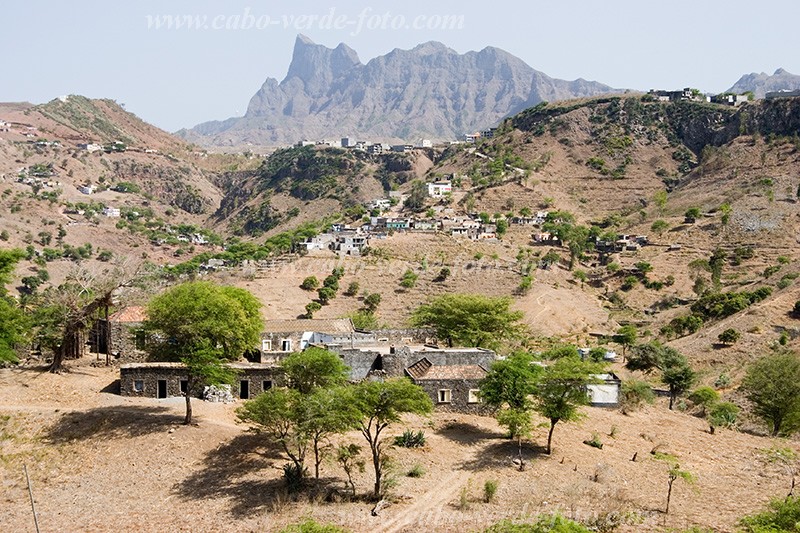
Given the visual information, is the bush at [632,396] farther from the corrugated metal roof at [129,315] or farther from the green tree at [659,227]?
the green tree at [659,227]

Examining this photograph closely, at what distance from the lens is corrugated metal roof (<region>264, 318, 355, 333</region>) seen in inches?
1352

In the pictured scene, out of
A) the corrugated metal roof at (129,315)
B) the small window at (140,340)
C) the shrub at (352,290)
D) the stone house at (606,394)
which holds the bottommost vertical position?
the stone house at (606,394)

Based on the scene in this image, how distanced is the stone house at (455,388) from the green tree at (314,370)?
3.76m

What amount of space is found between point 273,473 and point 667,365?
26.1 metres

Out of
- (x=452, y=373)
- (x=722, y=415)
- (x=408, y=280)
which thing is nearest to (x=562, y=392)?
(x=452, y=373)

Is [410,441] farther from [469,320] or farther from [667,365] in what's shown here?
[667,365]

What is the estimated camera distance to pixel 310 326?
36688 mm

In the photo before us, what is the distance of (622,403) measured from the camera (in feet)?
95.0

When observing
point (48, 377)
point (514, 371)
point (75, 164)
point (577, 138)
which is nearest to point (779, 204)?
point (577, 138)

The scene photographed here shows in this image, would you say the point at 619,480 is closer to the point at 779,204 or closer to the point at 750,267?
the point at 750,267

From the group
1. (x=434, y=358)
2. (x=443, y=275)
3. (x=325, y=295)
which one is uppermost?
(x=443, y=275)

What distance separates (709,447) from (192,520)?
58.1 ft

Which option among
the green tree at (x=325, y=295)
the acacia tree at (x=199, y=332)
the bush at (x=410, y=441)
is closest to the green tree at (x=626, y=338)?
the green tree at (x=325, y=295)

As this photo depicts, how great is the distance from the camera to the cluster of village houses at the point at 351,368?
83.6 feet
